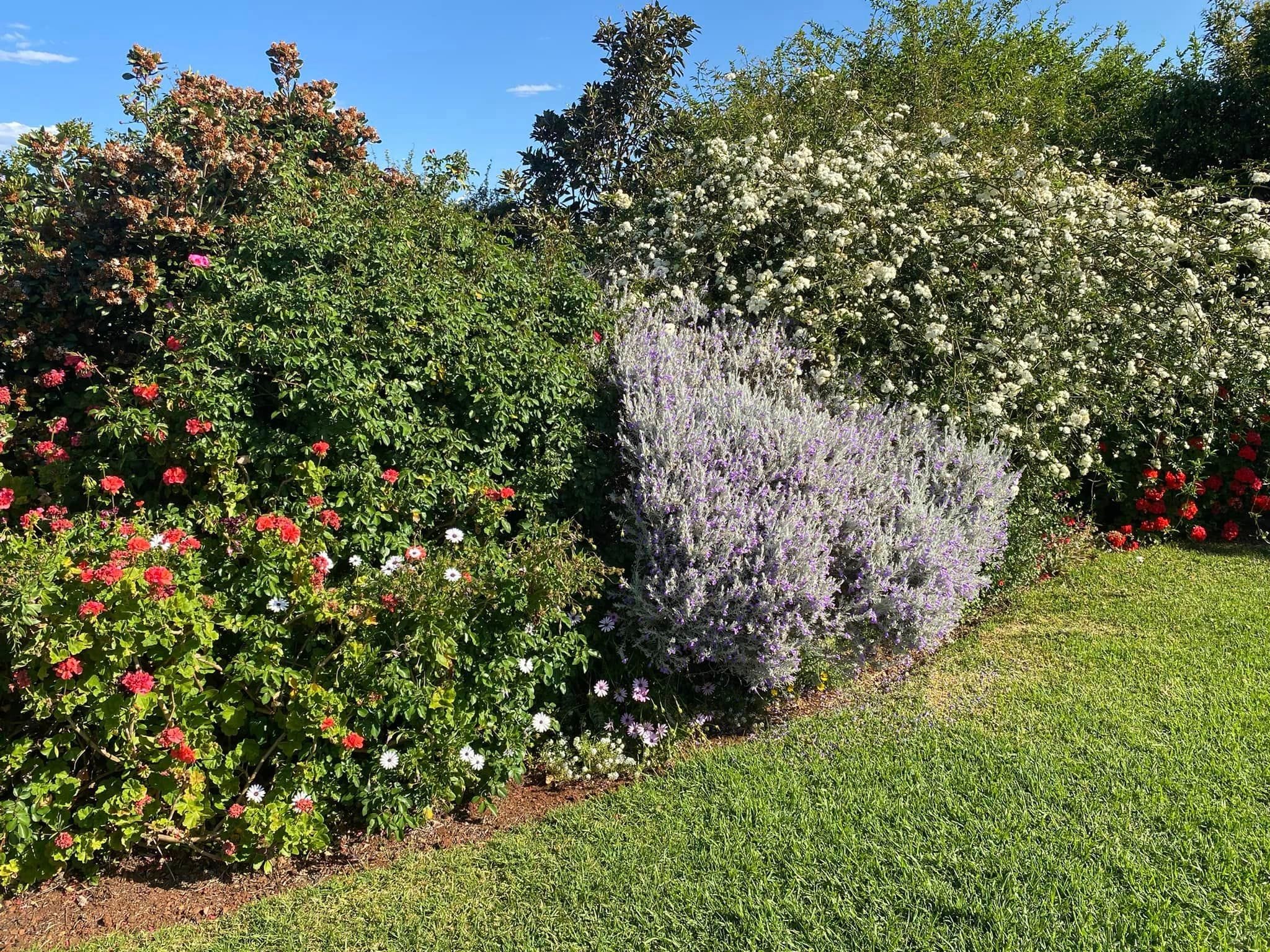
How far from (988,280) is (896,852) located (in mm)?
4191

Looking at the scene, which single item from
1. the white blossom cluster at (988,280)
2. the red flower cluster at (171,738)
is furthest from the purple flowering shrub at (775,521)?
the red flower cluster at (171,738)

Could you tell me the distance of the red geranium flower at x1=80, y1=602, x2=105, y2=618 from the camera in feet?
9.32

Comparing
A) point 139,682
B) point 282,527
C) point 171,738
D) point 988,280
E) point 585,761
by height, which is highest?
point 988,280

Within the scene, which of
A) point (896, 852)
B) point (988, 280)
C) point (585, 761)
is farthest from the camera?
point (988, 280)

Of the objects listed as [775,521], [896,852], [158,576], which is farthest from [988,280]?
[158,576]

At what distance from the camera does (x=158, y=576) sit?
2939 millimetres

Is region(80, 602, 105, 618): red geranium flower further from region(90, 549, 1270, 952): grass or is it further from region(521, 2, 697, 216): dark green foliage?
region(521, 2, 697, 216): dark green foliage

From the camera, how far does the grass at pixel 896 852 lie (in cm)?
283

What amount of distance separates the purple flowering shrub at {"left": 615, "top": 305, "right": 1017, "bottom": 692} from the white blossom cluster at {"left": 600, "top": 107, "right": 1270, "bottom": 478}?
0.72 m

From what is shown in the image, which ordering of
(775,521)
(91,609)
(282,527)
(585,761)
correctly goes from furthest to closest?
(775,521) → (585,761) → (282,527) → (91,609)

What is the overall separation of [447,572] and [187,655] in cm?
95

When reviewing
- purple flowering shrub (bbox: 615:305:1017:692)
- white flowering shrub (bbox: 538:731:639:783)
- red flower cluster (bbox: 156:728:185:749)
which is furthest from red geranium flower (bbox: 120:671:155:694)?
purple flowering shrub (bbox: 615:305:1017:692)

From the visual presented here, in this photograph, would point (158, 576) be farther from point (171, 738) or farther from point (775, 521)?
point (775, 521)

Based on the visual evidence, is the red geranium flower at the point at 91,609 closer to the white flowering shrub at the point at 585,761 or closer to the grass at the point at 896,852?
the grass at the point at 896,852
